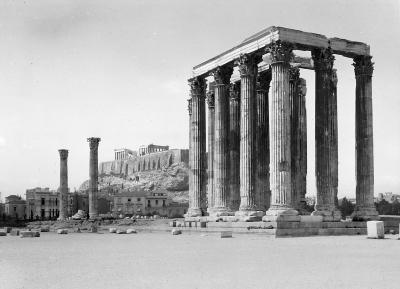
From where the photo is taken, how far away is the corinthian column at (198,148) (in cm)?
4519

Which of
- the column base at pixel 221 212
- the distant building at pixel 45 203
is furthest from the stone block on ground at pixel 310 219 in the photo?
the distant building at pixel 45 203

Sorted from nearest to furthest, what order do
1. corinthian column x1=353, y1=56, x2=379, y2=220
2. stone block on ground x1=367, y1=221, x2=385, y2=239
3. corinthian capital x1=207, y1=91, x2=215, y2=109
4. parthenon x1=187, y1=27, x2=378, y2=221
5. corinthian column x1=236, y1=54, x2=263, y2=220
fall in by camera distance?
stone block on ground x1=367, y1=221, x2=385, y2=239 → parthenon x1=187, y1=27, x2=378, y2=221 → corinthian column x1=236, y1=54, x2=263, y2=220 → corinthian column x1=353, y1=56, x2=379, y2=220 → corinthian capital x1=207, y1=91, x2=215, y2=109

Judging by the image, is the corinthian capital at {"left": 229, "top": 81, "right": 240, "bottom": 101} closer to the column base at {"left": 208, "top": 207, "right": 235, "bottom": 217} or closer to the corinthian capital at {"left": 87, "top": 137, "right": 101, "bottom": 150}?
the column base at {"left": 208, "top": 207, "right": 235, "bottom": 217}

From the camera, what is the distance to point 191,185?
45.9 m

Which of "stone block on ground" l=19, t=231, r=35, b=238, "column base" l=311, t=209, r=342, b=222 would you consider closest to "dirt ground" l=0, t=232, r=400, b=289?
"column base" l=311, t=209, r=342, b=222

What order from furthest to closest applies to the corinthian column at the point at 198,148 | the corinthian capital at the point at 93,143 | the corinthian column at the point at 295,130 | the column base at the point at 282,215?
the corinthian capital at the point at 93,143 → the corinthian column at the point at 198,148 → the corinthian column at the point at 295,130 → the column base at the point at 282,215

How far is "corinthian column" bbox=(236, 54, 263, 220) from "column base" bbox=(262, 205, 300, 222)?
2899mm

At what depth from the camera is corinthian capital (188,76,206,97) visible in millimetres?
45531

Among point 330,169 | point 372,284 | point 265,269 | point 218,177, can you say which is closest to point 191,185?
point 218,177

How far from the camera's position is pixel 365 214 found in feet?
125

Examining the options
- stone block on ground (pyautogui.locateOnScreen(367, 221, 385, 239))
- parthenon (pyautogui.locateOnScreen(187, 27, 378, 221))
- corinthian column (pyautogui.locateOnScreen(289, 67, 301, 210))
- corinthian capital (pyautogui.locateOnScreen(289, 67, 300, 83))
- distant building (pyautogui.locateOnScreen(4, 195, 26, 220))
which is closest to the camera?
stone block on ground (pyautogui.locateOnScreen(367, 221, 385, 239))

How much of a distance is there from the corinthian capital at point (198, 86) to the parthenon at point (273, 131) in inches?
2.9

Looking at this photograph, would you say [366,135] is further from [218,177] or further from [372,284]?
[372,284]

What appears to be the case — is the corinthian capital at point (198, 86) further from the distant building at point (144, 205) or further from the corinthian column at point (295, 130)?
the distant building at point (144, 205)
